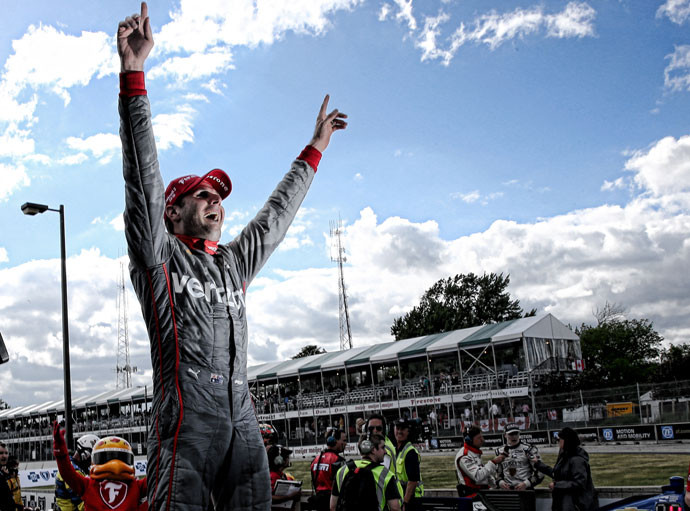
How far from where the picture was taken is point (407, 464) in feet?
26.7

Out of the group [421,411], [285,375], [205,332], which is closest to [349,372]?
[285,375]

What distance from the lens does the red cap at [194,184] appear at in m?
2.79

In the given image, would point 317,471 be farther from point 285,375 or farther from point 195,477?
point 285,375

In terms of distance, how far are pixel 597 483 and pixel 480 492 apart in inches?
222

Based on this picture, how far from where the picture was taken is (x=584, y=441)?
75.8 ft

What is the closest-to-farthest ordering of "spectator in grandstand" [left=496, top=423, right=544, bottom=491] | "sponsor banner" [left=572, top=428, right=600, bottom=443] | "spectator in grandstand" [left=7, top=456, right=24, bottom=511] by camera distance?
1. "spectator in grandstand" [left=496, top=423, right=544, bottom=491]
2. "spectator in grandstand" [left=7, top=456, right=24, bottom=511]
3. "sponsor banner" [left=572, top=428, right=600, bottom=443]

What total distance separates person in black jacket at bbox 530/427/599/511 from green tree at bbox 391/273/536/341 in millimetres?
56822

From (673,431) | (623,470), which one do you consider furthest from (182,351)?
(673,431)

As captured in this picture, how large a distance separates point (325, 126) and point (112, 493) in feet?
9.56

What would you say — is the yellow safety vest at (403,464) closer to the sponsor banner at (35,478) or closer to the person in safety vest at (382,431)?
the person in safety vest at (382,431)

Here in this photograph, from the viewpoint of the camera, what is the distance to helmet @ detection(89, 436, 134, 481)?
449 cm

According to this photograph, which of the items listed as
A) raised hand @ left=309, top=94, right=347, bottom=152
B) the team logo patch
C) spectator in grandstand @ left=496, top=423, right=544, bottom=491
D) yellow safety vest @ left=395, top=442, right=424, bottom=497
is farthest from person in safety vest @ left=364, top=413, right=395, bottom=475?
raised hand @ left=309, top=94, right=347, bottom=152

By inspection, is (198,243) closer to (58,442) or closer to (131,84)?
(131,84)

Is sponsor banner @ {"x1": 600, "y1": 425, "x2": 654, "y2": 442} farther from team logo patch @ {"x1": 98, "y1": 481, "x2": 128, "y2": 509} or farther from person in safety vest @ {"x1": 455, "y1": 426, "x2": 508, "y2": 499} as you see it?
team logo patch @ {"x1": 98, "y1": 481, "x2": 128, "y2": 509}
